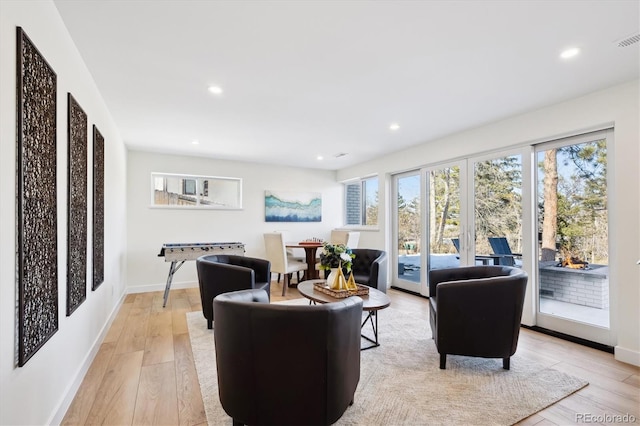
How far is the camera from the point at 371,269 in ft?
12.9

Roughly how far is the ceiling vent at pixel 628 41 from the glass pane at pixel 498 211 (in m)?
1.61

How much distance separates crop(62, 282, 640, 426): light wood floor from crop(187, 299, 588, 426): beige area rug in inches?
3.4

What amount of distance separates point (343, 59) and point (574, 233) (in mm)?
2908

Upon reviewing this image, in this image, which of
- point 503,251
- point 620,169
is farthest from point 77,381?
point 620,169

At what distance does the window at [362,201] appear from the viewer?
6211 mm

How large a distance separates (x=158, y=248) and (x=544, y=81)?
5628 mm

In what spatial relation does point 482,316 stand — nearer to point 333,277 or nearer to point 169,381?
point 333,277

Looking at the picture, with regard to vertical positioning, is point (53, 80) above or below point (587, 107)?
below

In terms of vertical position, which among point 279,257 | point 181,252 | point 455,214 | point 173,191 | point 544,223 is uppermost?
point 173,191

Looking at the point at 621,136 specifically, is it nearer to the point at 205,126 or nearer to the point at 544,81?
the point at 544,81

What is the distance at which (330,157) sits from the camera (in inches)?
226

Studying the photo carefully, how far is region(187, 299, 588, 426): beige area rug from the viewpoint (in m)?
1.92

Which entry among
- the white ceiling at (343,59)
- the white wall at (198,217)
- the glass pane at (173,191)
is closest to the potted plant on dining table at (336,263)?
the white ceiling at (343,59)

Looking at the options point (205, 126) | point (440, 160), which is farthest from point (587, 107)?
point (205, 126)
